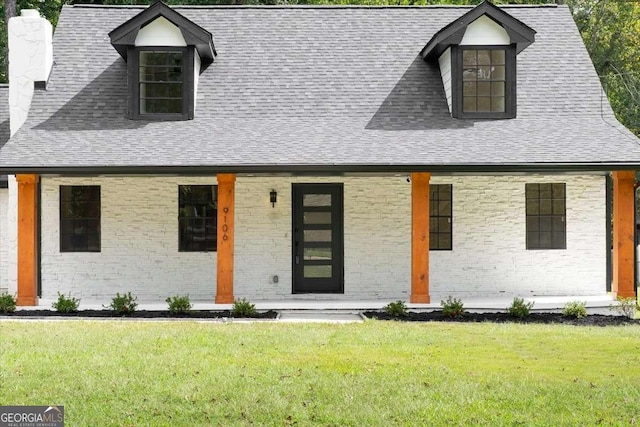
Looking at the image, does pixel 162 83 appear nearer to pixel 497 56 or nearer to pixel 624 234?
pixel 497 56

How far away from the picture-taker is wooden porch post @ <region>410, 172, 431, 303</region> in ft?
53.4

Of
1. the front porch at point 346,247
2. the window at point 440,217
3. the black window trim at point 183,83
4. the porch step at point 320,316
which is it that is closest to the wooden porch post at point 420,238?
the porch step at point 320,316

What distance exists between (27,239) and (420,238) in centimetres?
709

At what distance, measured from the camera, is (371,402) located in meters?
8.45

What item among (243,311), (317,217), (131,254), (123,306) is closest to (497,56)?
(317,217)

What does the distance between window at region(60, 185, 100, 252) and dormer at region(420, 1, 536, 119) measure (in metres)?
7.54

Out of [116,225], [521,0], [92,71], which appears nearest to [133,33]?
[92,71]

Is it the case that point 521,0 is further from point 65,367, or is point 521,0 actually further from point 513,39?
point 65,367

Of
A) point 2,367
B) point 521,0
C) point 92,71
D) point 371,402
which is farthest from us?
point 521,0

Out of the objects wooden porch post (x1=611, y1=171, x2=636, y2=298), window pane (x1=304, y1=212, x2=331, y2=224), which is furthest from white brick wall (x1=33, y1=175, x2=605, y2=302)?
wooden porch post (x1=611, y1=171, x2=636, y2=298)

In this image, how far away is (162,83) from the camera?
18.2 metres

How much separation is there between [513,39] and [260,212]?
6.21 metres

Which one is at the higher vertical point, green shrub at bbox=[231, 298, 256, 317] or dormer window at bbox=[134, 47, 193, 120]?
dormer window at bbox=[134, 47, 193, 120]

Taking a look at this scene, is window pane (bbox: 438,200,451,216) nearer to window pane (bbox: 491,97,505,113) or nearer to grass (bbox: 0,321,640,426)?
window pane (bbox: 491,97,505,113)
